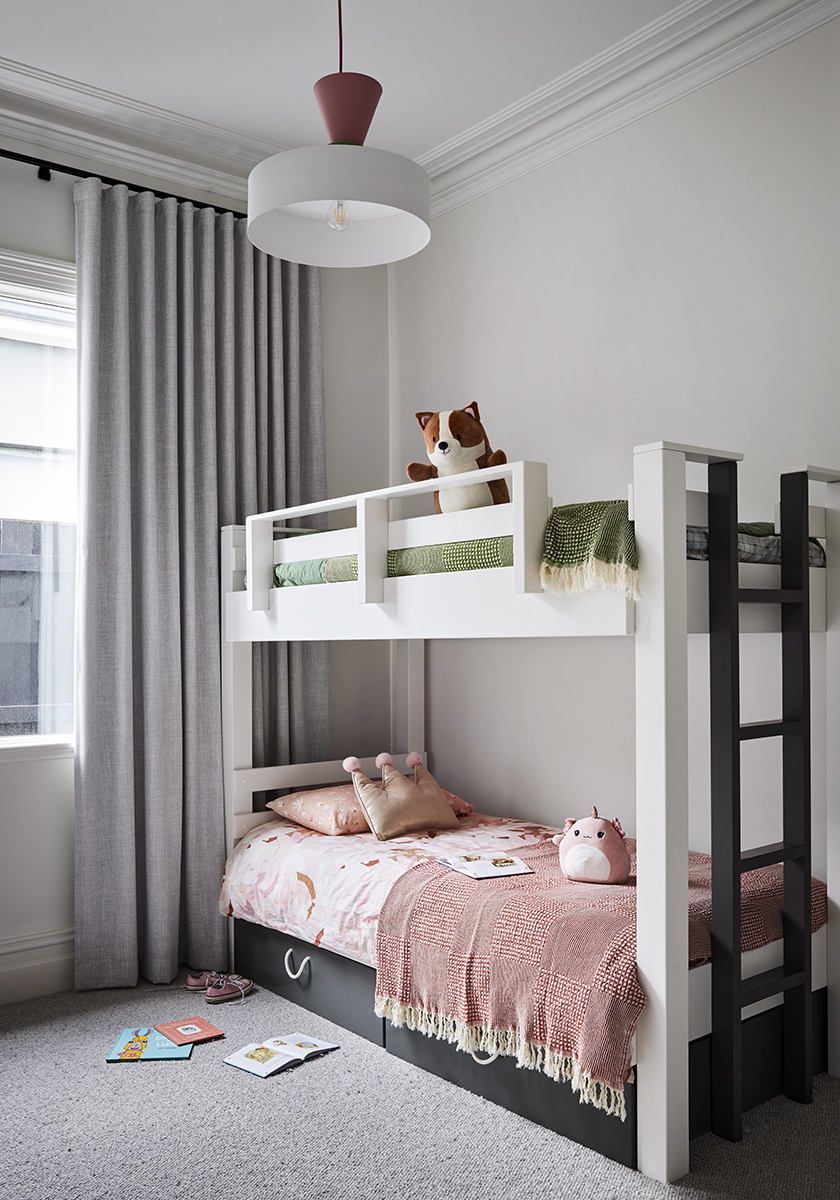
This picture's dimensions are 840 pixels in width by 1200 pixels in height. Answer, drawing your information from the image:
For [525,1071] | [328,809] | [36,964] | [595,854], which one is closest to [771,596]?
[595,854]

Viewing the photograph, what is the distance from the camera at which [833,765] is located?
2432mm

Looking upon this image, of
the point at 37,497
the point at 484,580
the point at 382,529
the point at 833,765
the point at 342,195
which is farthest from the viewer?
the point at 37,497

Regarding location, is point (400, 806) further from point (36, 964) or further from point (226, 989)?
point (36, 964)

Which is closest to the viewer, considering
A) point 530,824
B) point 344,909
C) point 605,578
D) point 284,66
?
point 605,578

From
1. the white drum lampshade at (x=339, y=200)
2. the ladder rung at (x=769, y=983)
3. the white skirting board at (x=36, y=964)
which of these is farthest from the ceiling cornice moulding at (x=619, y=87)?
the white skirting board at (x=36, y=964)

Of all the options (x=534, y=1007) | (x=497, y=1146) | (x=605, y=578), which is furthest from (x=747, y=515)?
(x=497, y=1146)

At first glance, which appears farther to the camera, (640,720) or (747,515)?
(747,515)

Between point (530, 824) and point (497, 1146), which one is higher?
point (530, 824)

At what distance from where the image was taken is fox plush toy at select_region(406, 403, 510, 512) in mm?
2572

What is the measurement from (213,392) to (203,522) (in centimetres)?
46

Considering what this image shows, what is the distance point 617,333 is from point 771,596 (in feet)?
4.15

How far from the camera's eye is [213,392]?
3.37 metres

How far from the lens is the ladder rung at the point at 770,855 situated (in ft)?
6.91

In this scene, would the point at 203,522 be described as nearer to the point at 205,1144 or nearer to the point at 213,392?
the point at 213,392
